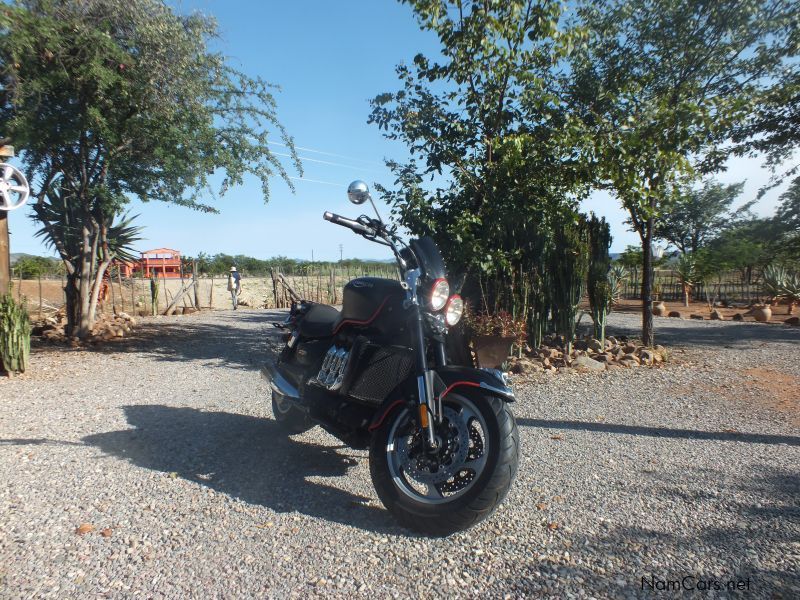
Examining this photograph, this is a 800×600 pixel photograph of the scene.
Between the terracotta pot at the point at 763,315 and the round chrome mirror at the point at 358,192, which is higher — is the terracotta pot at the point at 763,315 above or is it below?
below

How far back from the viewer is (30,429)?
4805mm

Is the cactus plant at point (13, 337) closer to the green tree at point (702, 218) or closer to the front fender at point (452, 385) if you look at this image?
the front fender at point (452, 385)

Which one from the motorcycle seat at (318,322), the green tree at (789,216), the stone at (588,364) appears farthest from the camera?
the green tree at (789,216)

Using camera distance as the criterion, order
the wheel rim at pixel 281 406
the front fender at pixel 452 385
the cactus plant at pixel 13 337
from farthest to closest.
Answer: the cactus plant at pixel 13 337 < the wheel rim at pixel 281 406 < the front fender at pixel 452 385

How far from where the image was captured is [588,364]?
7676mm

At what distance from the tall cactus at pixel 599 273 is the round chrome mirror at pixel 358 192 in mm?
6373

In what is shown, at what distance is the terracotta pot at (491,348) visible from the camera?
7.11m

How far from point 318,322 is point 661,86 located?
7270 millimetres

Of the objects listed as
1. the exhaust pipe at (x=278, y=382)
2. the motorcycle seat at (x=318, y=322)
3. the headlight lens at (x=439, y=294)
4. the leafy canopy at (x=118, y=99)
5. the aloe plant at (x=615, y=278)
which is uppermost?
the leafy canopy at (x=118, y=99)

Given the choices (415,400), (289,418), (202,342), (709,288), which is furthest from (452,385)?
(709,288)

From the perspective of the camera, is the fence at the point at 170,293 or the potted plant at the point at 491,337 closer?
the potted plant at the point at 491,337

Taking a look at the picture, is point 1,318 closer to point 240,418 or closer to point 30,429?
point 30,429

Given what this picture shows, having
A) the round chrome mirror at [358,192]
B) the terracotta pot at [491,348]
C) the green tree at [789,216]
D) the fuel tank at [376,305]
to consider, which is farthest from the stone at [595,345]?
the green tree at [789,216]

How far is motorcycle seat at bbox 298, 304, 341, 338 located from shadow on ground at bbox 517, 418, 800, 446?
2000mm
